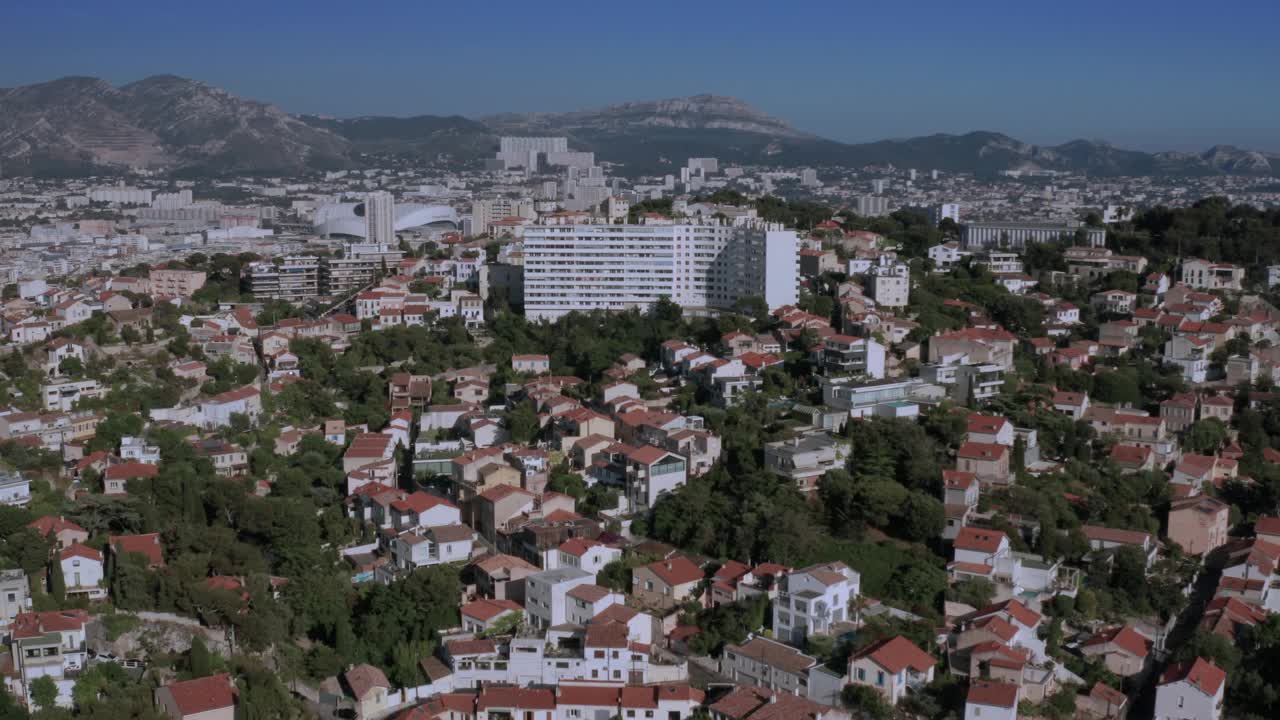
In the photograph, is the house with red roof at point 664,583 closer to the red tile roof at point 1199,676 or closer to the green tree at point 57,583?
the red tile roof at point 1199,676

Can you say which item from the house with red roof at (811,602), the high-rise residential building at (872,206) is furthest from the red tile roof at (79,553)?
the high-rise residential building at (872,206)

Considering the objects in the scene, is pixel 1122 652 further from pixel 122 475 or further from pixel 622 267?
pixel 622 267

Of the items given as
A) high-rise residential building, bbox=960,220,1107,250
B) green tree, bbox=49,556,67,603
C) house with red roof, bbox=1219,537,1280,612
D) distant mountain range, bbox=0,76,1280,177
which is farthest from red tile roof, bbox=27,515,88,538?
distant mountain range, bbox=0,76,1280,177

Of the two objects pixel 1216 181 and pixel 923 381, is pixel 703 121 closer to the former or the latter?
pixel 1216 181

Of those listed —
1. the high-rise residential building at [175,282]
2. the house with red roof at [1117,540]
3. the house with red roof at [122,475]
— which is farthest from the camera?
the high-rise residential building at [175,282]

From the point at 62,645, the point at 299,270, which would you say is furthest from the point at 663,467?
the point at 299,270

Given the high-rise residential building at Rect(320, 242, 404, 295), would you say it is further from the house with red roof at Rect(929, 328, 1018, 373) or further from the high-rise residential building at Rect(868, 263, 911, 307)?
the house with red roof at Rect(929, 328, 1018, 373)
